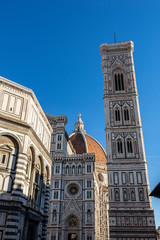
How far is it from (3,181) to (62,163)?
30.9 m

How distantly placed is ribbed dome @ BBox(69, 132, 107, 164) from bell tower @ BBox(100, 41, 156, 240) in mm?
37832

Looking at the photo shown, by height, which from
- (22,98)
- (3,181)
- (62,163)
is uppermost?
(62,163)

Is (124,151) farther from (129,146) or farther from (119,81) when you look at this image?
(119,81)

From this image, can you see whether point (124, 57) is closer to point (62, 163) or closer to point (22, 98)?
point (62, 163)

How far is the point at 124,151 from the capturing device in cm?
4075

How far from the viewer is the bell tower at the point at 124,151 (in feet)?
113

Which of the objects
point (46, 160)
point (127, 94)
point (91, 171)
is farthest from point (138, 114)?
point (46, 160)

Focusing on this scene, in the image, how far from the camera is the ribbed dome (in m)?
81.6

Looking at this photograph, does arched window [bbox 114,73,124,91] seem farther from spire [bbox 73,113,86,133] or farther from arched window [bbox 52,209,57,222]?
spire [bbox 73,113,86,133]

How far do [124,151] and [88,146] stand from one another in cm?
4439

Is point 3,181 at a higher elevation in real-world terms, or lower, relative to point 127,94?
lower

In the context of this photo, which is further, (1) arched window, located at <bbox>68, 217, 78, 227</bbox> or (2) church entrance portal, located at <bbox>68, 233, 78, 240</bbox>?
(1) arched window, located at <bbox>68, 217, 78, 227</bbox>

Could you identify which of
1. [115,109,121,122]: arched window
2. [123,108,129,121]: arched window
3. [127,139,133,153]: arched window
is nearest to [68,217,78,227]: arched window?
[127,139,133,153]: arched window

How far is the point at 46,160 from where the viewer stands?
20.0m
